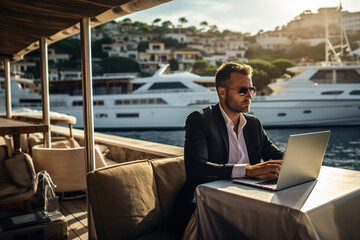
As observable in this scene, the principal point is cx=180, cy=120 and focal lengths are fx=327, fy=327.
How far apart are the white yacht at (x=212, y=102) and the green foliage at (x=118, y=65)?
25.3m

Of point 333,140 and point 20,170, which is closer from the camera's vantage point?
point 20,170

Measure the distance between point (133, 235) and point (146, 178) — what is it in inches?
11.5

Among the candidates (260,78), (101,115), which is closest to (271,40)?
(260,78)

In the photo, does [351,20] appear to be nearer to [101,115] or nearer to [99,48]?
[99,48]

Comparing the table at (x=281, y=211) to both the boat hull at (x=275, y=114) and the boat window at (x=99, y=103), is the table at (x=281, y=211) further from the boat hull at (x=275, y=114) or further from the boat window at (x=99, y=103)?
the boat window at (x=99, y=103)

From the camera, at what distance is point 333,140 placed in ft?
53.3

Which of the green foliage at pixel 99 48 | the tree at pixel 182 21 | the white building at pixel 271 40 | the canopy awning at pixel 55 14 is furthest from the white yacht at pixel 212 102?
the tree at pixel 182 21

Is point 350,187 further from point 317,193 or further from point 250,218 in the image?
point 250,218

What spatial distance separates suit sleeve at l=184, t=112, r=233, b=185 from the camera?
149 cm

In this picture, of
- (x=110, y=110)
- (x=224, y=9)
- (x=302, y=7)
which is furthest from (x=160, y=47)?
(x=302, y=7)

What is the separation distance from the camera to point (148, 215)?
1695 millimetres

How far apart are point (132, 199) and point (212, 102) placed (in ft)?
62.6

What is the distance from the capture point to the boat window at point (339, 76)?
21.5m

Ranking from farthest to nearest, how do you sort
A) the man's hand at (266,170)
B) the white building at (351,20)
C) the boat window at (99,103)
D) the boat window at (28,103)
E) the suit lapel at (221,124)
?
1. the white building at (351,20)
2. the boat window at (28,103)
3. the boat window at (99,103)
4. the suit lapel at (221,124)
5. the man's hand at (266,170)
